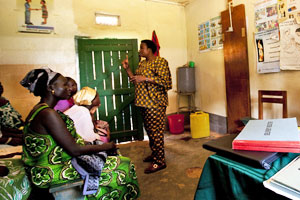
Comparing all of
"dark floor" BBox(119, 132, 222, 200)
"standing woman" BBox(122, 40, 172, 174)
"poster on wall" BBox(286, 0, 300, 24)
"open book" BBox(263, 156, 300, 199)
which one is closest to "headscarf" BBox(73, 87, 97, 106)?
"standing woman" BBox(122, 40, 172, 174)

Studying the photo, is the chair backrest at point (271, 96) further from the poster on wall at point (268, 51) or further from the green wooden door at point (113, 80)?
the green wooden door at point (113, 80)

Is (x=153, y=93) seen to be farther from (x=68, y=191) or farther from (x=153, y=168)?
(x=68, y=191)

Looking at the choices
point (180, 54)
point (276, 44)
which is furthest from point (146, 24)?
point (276, 44)

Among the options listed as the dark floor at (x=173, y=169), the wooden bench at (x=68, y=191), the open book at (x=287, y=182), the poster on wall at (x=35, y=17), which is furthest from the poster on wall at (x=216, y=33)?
the open book at (x=287, y=182)

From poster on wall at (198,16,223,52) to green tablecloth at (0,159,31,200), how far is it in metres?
3.63

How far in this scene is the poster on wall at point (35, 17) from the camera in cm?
326

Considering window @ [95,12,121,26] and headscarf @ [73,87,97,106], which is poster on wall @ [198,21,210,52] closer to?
window @ [95,12,121,26]

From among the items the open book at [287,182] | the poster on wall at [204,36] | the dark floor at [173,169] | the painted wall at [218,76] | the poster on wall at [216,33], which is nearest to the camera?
the open book at [287,182]

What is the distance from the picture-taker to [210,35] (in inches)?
158

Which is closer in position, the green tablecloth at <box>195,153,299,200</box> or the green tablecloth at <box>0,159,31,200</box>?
the green tablecloth at <box>195,153,299,200</box>

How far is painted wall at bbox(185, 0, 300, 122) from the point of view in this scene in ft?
9.20

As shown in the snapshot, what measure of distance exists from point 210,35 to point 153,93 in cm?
224

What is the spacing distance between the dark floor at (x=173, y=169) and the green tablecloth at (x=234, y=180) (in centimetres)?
142

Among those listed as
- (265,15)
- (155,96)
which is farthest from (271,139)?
(265,15)
